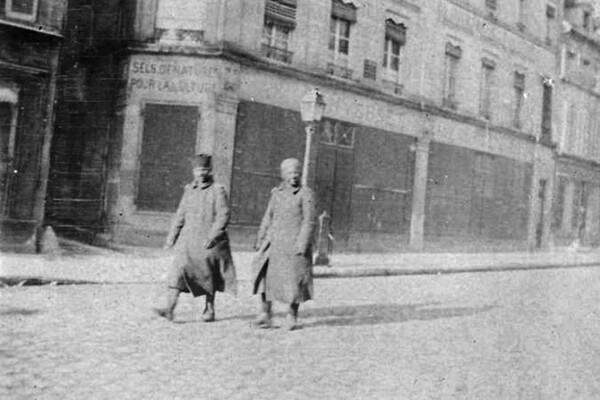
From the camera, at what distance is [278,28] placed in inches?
593

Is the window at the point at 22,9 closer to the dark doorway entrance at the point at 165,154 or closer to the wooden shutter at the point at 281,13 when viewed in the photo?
the dark doorway entrance at the point at 165,154

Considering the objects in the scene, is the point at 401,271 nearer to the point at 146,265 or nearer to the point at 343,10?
the point at 146,265

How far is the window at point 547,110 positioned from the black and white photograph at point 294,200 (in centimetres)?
10

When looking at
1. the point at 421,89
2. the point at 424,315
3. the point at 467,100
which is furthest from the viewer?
the point at 467,100

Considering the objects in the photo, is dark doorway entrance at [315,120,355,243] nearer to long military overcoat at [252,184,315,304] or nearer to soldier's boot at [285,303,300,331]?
long military overcoat at [252,184,315,304]

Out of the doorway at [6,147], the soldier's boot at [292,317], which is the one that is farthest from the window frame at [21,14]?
the soldier's boot at [292,317]

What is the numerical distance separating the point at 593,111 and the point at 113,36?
23.2 m

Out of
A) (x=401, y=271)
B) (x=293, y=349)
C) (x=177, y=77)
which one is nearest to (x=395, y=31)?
(x=177, y=77)

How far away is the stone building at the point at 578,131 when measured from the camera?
27.2m

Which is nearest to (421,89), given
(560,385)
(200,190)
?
(200,190)

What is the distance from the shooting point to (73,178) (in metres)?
14.1

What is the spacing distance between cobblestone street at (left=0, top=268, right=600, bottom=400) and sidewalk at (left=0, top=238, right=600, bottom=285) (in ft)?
2.16

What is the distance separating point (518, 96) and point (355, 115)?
29.5 ft

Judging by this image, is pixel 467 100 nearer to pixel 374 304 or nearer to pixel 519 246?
pixel 519 246
